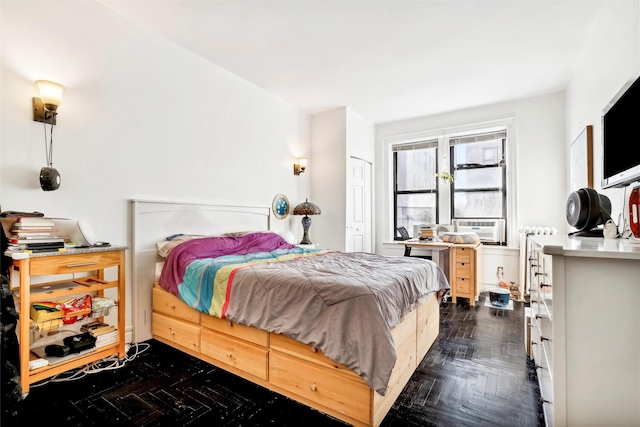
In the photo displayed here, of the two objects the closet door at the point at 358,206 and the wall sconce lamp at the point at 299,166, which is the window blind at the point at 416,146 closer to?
the closet door at the point at 358,206

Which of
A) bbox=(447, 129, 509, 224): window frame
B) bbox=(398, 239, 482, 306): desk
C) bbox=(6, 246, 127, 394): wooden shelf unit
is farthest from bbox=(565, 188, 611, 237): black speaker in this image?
bbox=(6, 246, 127, 394): wooden shelf unit

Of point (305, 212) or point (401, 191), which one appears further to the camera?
point (401, 191)

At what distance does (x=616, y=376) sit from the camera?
1.17 m

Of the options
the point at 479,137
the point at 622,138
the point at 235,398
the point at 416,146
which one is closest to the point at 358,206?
the point at 416,146

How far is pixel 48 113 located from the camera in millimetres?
2166

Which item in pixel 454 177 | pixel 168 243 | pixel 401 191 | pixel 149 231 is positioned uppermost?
pixel 454 177

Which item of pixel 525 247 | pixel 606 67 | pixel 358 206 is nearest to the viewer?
pixel 606 67

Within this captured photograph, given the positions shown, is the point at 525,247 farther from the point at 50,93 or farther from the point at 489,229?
the point at 50,93

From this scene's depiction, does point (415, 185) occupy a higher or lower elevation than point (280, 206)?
higher

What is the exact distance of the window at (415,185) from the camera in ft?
17.2

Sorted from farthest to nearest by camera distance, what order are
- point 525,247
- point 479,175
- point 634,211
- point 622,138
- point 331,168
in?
point 479,175, point 331,168, point 525,247, point 622,138, point 634,211

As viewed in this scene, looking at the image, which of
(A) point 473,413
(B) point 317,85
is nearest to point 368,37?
(B) point 317,85

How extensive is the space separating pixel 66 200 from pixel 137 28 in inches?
64.5

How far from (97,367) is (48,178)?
1.37 metres
